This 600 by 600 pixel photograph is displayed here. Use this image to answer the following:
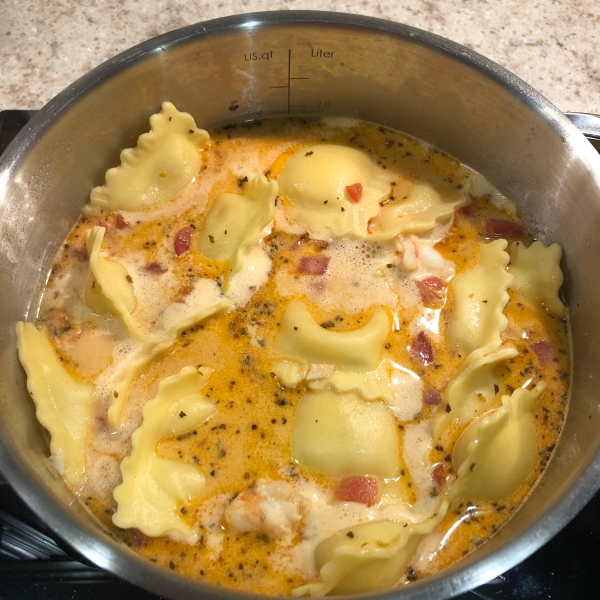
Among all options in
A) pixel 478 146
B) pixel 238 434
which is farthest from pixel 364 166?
pixel 238 434

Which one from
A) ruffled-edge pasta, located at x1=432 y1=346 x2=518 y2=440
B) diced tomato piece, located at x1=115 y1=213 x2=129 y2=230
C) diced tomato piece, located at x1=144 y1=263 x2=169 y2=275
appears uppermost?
ruffled-edge pasta, located at x1=432 y1=346 x2=518 y2=440

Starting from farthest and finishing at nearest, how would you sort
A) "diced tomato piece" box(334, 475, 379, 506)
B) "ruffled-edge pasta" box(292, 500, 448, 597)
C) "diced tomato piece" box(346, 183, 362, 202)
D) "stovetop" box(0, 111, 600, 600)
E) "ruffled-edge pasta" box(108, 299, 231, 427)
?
"diced tomato piece" box(346, 183, 362, 202) → "ruffled-edge pasta" box(108, 299, 231, 427) → "diced tomato piece" box(334, 475, 379, 506) → "stovetop" box(0, 111, 600, 600) → "ruffled-edge pasta" box(292, 500, 448, 597)

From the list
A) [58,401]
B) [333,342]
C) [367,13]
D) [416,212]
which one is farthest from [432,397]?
[367,13]

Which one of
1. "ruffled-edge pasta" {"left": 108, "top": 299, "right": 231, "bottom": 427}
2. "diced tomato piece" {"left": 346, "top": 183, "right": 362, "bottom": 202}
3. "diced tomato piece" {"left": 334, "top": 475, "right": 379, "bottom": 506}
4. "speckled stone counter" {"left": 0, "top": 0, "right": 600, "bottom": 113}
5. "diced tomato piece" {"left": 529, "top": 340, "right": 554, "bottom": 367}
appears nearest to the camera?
"diced tomato piece" {"left": 334, "top": 475, "right": 379, "bottom": 506}

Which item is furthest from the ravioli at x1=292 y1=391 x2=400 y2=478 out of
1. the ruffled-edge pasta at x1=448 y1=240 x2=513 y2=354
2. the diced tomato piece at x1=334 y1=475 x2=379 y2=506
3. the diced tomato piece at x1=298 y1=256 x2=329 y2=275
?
the diced tomato piece at x1=298 y1=256 x2=329 y2=275

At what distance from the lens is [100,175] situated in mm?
2881

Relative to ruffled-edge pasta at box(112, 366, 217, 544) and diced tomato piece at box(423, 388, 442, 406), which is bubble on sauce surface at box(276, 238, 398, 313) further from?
ruffled-edge pasta at box(112, 366, 217, 544)

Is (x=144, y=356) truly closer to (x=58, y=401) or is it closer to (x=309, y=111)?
(x=58, y=401)

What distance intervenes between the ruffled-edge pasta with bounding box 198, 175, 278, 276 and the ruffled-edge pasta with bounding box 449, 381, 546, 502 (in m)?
1.22

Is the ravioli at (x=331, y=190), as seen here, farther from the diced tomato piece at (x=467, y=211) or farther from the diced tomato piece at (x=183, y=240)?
the diced tomato piece at (x=183, y=240)

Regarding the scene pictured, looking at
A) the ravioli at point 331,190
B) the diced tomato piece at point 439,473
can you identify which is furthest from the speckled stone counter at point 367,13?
the diced tomato piece at point 439,473

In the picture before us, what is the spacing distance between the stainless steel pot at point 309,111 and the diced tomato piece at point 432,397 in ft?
1.62

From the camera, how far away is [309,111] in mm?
3189

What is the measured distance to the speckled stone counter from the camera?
3381 millimetres
